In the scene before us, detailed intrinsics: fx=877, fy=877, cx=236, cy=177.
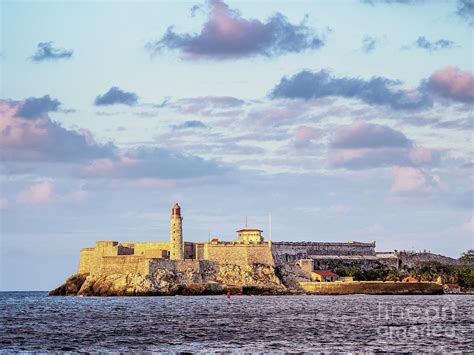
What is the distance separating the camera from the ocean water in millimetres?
33188

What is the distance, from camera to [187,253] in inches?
3829

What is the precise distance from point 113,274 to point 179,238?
8.02m

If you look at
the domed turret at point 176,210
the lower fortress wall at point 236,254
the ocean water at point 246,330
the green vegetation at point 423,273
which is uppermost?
the domed turret at point 176,210

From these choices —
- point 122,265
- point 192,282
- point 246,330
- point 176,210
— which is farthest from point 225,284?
point 246,330

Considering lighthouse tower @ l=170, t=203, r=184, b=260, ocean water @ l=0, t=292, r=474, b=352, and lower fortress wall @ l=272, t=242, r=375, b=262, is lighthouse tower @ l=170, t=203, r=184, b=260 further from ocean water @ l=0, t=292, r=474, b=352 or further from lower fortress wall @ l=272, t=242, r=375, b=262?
ocean water @ l=0, t=292, r=474, b=352

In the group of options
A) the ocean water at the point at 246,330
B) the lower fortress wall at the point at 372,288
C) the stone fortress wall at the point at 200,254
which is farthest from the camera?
the lower fortress wall at the point at 372,288

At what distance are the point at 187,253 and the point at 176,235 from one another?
411 centimetres

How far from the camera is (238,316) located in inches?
2062

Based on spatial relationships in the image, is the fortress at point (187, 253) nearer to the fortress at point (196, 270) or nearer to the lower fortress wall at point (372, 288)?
the fortress at point (196, 270)

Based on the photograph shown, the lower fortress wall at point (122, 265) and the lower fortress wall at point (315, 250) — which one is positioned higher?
the lower fortress wall at point (315, 250)

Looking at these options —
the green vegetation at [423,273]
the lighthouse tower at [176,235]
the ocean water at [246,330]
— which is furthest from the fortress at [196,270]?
the ocean water at [246,330]

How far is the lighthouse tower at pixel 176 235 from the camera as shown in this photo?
93.6 metres

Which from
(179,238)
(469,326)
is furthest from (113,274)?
(469,326)

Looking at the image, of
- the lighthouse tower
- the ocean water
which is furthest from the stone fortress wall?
the ocean water
